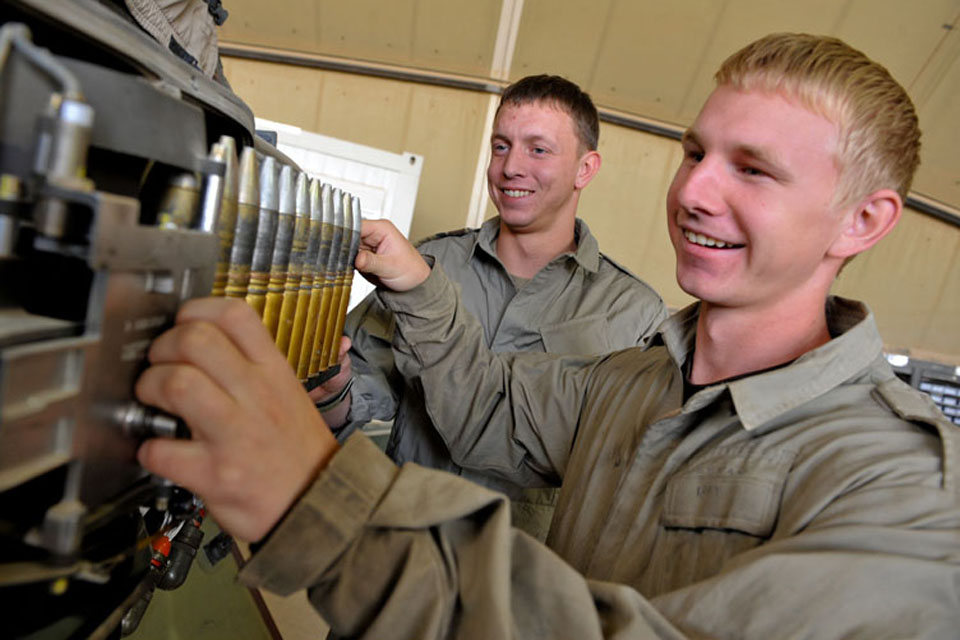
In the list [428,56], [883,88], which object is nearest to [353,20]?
[428,56]

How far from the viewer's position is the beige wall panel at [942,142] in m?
3.09

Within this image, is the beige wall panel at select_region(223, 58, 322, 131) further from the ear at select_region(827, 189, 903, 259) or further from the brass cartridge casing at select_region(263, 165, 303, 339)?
the ear at select_region(827, 189, 903, 259)

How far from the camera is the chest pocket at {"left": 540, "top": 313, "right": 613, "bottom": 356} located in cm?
175

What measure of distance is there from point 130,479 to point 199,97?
38 centimetres

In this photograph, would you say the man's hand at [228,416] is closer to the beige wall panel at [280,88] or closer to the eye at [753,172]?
the eye at [753,172]

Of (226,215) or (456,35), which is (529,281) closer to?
(226,215)

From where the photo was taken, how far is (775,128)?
90 cm

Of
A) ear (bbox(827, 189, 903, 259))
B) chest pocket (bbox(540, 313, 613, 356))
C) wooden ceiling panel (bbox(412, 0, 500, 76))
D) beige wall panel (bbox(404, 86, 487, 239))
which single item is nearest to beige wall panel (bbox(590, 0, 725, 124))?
wooden ceiling panel (bbox(412, 0, 500, 76))

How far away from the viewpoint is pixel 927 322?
3.53 meters

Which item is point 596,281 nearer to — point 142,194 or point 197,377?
point 142,194

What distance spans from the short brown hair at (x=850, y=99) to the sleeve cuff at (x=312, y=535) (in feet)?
2.57

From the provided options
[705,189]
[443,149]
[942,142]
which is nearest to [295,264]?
[705,189]

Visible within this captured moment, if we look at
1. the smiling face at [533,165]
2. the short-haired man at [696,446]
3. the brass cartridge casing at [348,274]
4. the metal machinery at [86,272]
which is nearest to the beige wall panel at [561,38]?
the smiling face at [533,165]

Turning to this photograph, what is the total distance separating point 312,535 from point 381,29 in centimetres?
328
